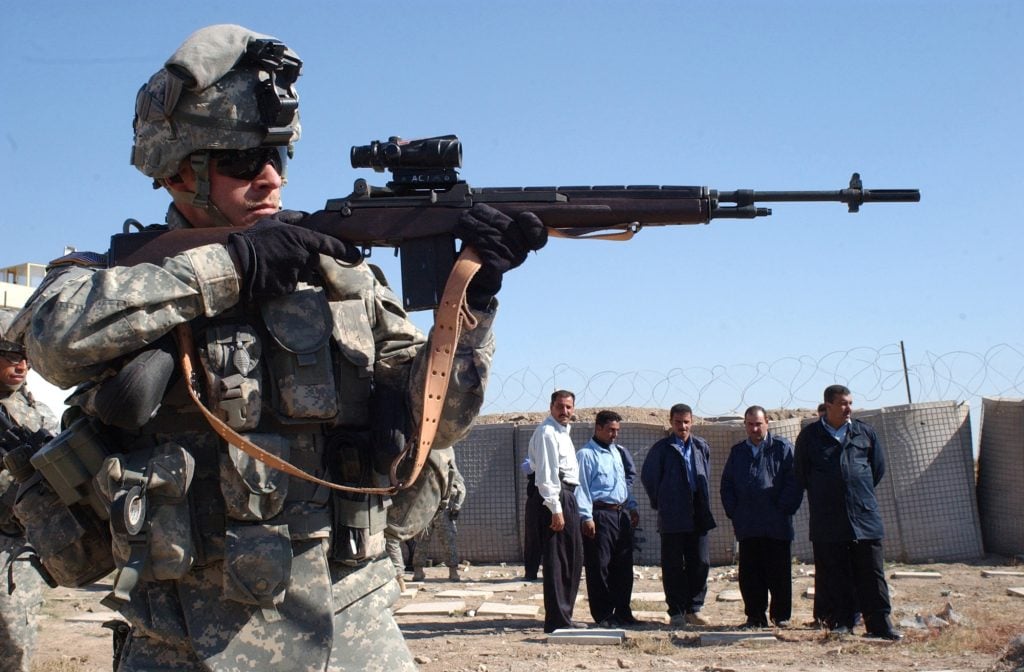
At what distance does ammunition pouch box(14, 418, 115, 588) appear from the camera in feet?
11.3

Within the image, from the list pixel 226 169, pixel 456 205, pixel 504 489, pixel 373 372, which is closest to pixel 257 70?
pixel 226 169

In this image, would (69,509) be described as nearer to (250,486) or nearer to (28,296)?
(250,486)

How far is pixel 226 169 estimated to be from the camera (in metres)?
3.77

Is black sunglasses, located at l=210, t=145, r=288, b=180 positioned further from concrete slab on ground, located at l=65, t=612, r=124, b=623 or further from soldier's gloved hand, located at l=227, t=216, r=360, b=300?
concrete slab on ground, located at l=65, t=612, r=124, b=623

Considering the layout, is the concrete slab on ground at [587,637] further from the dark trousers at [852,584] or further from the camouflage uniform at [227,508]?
the camouflage uniform at [227,508]

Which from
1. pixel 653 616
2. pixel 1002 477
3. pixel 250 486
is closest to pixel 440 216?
pixel 250 486

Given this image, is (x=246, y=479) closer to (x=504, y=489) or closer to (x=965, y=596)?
(x=965, y=596)

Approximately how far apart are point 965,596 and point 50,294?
9.89 meters

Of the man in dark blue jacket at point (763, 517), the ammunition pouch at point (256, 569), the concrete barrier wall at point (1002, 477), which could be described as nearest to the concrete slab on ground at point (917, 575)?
the concrete barrier wall at point (1002, 477)

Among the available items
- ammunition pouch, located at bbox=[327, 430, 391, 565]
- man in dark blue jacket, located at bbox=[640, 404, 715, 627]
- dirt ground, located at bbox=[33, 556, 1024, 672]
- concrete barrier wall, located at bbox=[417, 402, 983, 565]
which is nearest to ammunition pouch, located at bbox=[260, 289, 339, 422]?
ammunition pouch, located at bbox=[327, 430, 391, 565]

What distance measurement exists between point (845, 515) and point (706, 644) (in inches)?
61.5

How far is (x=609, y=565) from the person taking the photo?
10641mm

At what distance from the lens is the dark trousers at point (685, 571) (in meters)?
10.6

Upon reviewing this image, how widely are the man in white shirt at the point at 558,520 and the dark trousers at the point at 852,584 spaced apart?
207cm
